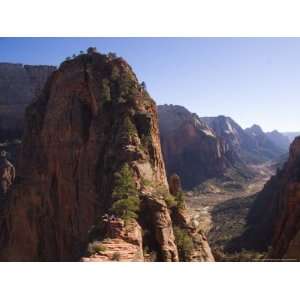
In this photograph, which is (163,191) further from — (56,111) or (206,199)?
(206,199)

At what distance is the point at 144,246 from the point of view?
19156 millimetres

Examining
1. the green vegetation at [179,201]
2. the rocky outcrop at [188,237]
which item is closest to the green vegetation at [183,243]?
the rocky outcrop at [188,237]

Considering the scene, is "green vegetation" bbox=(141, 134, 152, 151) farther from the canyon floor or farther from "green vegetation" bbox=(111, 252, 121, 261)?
"green vegetation" bbox=(111, 252, 121, 261)

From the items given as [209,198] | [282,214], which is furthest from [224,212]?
[282,214]

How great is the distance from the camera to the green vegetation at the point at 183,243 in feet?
72.8

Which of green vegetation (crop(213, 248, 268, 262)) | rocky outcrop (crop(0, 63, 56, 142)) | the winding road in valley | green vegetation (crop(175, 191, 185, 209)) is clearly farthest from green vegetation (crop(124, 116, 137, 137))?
rocky outcrop (crop(0, 63, 56, 142))

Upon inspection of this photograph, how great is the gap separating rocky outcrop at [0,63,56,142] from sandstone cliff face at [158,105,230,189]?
37208 mm

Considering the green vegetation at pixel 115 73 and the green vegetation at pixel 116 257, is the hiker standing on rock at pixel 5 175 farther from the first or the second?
the green vegetation at pixel 116 257

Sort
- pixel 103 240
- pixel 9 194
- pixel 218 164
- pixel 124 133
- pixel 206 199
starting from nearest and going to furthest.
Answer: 1. pixel 103 240
2. pixel 124 133
3. pixel 9 194
4. pixel 206 199
5. pixel 218 164

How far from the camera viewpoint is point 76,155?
31.3 metres

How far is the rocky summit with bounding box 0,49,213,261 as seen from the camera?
22298mm

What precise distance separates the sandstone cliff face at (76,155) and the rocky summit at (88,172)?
2.6 inches

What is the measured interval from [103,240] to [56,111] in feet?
62.7
